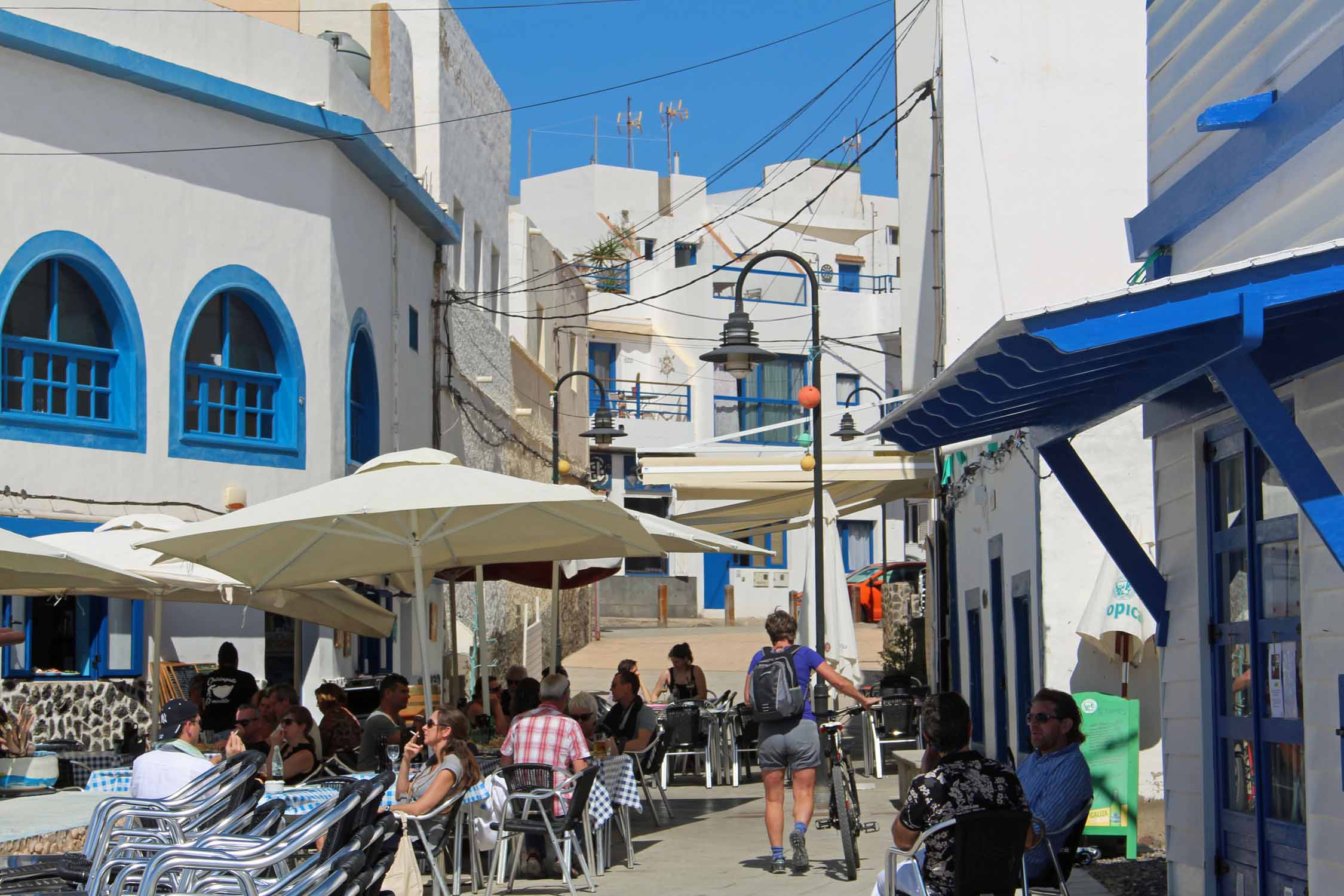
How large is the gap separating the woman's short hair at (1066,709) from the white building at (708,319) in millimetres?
33204

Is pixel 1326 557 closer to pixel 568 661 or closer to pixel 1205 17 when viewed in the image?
pixel 1205 17

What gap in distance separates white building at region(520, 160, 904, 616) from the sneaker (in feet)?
102

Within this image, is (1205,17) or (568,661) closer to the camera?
(1205,17)

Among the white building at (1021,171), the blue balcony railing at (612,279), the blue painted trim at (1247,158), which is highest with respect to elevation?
the blue balcony railing at (612,279)

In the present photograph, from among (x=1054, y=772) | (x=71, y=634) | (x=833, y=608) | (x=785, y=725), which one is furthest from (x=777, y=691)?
(x=71, y=634)

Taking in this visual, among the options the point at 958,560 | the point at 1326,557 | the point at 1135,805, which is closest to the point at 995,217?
the point at 958,560

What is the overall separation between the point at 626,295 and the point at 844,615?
34.8 m

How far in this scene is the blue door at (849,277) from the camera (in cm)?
5088

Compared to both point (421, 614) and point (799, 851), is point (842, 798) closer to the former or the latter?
point (799, 851)

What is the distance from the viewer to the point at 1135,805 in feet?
31.9

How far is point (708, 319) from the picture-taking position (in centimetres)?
4744

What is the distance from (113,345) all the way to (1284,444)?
12394 mm

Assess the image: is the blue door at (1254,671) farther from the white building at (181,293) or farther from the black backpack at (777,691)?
the white building at (181,293)

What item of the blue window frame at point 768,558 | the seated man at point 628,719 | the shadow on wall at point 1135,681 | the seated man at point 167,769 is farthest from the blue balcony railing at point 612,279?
the seated man at point 167,769
